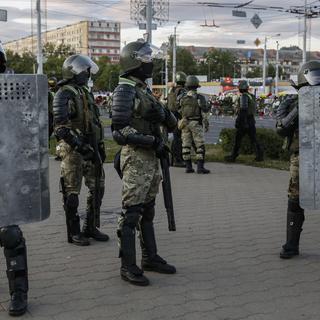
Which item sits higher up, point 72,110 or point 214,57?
point 214,57

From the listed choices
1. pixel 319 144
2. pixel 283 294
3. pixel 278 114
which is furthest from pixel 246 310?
pixel 278 114

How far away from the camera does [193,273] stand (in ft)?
16.1

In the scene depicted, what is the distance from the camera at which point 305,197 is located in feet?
14.3

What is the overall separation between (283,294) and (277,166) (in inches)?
306

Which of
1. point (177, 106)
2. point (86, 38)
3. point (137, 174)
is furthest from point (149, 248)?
point (86, 38)

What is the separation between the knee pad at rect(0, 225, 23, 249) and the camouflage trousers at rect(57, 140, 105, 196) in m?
1.85

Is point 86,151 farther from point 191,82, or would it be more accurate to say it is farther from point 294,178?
point 191,82

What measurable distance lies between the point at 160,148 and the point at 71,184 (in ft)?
5.07

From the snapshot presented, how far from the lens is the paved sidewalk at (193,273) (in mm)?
4066

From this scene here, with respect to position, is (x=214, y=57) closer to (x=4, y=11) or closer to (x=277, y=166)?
(x=4, y=11)

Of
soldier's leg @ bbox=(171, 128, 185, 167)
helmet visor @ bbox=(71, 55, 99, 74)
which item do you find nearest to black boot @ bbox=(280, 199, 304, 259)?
helmet visor @ bbox=(71, 55, 99, 74)

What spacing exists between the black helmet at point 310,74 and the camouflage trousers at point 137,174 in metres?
1.49

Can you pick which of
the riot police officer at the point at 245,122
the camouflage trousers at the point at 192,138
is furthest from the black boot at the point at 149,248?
the riot police officer at the point at 245,122

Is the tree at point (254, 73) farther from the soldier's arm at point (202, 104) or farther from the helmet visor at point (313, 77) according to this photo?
the helmet visor at point (313, 77)
